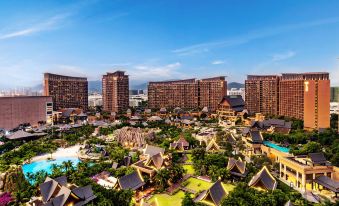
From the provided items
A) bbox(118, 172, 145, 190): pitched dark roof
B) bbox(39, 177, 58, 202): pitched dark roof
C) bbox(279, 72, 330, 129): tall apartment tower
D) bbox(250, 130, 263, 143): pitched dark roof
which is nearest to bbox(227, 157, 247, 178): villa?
bbox(118, 172, 145, 190): pitched dark roof

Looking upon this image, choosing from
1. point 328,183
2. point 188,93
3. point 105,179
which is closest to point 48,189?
point 105,179

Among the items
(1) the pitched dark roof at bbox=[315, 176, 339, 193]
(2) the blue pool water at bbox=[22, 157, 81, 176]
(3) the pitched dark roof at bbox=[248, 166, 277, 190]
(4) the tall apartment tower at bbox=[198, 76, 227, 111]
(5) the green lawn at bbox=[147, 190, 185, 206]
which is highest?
(4) the tall apartment tower at bbox=[198, 76, 227, 111]

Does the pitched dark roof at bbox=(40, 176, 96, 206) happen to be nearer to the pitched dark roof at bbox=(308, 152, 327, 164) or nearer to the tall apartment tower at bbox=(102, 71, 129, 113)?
the pitched dark roof at bbox=(308, 152, 327, 164)

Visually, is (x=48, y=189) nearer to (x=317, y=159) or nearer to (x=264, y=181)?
(x=264, y=181)

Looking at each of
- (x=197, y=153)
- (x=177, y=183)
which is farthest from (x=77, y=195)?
(x=197, y=153)

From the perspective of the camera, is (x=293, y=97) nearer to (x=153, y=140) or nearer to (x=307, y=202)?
(x=153, y=140)

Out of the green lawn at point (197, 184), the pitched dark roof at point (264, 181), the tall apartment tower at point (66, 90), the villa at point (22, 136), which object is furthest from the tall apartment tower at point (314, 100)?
the tall apartment tower at point (66, 90)
